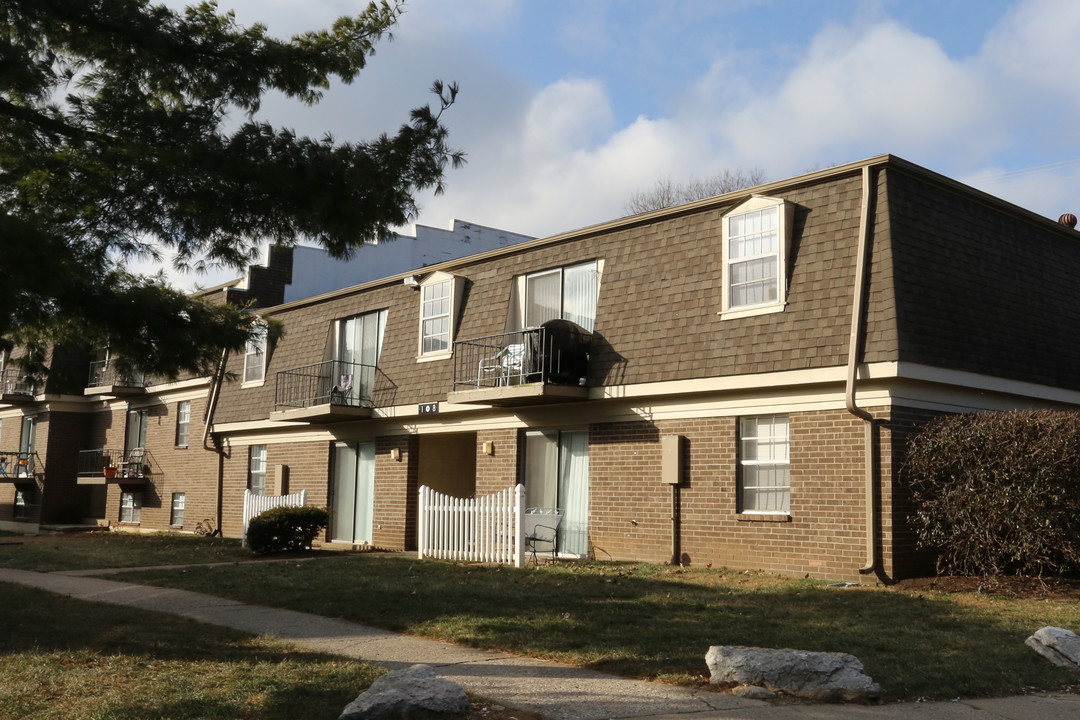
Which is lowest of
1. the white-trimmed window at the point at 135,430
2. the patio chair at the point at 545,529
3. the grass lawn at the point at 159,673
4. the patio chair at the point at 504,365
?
the grass lawn at the point at 159,673

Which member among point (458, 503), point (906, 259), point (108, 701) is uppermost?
Answer: point (906, 259)

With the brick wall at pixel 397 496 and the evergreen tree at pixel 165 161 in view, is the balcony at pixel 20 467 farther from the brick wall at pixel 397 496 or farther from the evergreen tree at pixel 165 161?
the evergreen tree at pixel 165 161

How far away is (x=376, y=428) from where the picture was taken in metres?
21.9

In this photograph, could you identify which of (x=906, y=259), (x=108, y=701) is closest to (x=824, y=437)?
(x=906, y=259)

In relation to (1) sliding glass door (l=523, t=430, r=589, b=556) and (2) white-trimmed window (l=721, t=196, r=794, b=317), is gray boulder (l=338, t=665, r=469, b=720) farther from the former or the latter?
(1) sliding glass door (l=523, t=430, r=589, b=556)

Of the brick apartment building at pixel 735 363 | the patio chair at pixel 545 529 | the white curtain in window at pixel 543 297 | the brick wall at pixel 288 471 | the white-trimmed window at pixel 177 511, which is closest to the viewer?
the brick apartment building at pixel 735 363

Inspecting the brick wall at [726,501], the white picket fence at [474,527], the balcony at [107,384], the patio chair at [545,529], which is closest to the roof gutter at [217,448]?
the balcony at [107,384]

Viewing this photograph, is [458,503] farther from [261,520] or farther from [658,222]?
[658,222]

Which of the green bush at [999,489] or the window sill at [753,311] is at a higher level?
the window sill at [753,311]

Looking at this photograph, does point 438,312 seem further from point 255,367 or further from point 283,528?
point 255,367

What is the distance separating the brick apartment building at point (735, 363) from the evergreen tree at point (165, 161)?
11.1 feet

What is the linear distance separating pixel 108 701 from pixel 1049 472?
9.92 meters

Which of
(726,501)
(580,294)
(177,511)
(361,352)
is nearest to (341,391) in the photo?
(361,352)

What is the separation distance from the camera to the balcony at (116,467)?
3044 centimetres
